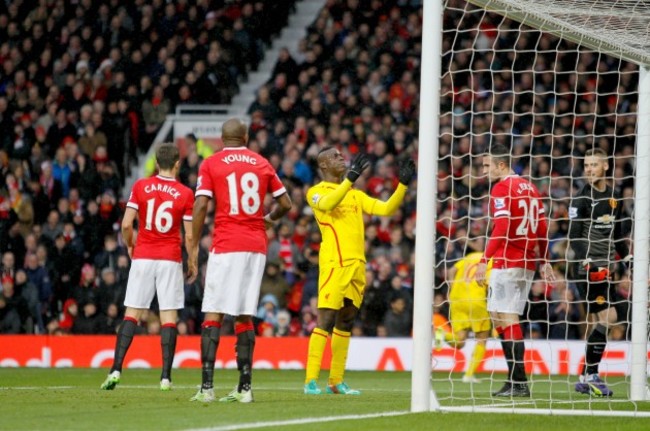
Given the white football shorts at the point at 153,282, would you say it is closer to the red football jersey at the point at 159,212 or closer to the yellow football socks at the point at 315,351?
the red football jersey at the point at 159,212

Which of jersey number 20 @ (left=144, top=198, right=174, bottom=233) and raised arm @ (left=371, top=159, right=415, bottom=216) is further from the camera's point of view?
jersey number 20 @ (left=144, top=198, right=174, bottom=233)

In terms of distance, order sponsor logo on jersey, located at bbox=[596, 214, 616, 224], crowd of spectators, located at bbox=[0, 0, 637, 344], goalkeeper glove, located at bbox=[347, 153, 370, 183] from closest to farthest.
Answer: goalkeeper glove, located at bbox=[347, 153, 370, 183] < sponsor logo on jersey, located at bbox=[596, 214, 616, 224] < crowd of spectators, located at bbox=[0, 0, 637, 344]

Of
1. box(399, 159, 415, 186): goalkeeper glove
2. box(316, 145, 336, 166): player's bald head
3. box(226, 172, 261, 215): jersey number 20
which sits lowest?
box(226, 172, 261, 215): jersey number 20

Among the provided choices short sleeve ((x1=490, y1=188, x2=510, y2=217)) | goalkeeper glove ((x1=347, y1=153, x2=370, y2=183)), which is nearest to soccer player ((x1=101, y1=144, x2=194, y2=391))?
goalkeeper glove ((x1=347, y1=153, x2=370, y2=183))

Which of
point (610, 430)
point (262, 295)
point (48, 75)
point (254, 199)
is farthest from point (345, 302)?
point (48, 75)

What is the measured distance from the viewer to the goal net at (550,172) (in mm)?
9477

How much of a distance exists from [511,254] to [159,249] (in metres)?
3.07

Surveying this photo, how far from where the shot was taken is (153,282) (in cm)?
1066

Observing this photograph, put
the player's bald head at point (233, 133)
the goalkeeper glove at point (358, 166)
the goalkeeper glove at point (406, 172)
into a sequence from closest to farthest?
the player's bald head at point (233, 133)
the goalkeeper glove at point (358, 166)
the goalkeeper glove at point (406, 172)

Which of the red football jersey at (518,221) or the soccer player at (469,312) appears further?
the soccer player at (469,312)

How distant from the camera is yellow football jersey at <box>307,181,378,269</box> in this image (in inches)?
405

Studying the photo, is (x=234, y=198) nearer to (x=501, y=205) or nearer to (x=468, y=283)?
(x=501, y=205)

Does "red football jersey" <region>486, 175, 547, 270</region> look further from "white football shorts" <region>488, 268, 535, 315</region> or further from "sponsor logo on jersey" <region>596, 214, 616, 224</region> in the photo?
"sponsor logo on jersey" <region>596, 214, 616, 224</region>

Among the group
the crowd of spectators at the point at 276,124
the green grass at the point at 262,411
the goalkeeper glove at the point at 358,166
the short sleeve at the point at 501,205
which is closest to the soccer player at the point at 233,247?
the green grass at the point at 262,411
